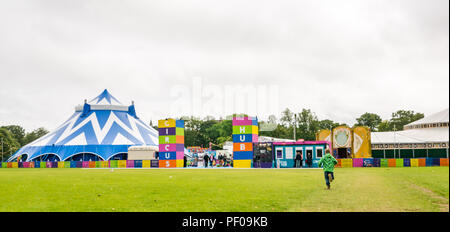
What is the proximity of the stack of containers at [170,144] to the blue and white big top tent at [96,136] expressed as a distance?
412 inches

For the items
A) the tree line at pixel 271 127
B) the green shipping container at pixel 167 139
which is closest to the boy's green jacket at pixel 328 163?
the green shipping container at pixel 167 139

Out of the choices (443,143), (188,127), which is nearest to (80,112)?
(188,127)

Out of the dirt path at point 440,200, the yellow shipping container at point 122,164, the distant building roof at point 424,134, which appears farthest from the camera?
the distant building roof at point 424,134

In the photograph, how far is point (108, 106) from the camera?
201 feet

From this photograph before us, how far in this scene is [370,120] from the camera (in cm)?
9144

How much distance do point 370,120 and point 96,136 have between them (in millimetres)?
56786

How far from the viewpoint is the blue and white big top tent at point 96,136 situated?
54.6 metres

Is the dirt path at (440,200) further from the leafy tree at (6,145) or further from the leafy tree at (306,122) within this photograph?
the leafy tree at (6,145)

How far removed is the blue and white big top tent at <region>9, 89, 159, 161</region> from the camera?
179 ft

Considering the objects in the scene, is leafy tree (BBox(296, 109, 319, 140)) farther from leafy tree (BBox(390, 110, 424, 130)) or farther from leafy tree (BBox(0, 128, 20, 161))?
leafy tree (BBox(0, 128, 20, 161))

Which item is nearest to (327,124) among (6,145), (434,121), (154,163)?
(434,121)

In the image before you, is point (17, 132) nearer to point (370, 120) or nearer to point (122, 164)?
point (122, 164)

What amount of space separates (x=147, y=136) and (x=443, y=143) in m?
36.5
